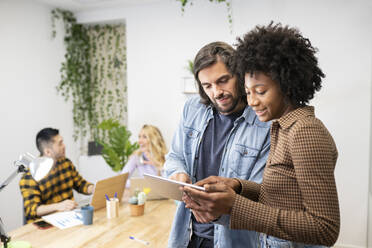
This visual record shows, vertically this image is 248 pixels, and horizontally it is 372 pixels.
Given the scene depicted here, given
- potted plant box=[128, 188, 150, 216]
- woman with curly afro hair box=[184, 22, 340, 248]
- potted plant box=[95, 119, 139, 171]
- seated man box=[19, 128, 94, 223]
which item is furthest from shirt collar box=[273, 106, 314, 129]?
potted plant box=[95, 119, 139, 171]

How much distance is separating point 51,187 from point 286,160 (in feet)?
7.19

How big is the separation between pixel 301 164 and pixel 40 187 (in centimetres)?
219

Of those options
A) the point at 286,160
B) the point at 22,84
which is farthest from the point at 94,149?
the point at 286,160

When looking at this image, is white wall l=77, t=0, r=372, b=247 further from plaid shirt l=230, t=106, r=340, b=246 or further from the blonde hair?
plaid shirt l=230, t=106, r=340, b=246

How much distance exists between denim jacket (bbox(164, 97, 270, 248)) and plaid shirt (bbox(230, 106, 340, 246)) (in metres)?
0.34

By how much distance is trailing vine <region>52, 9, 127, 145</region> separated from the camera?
427cm

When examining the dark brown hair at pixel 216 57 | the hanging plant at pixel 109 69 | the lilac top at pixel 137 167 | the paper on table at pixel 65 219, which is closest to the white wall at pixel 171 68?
the hanging plant at pixel 109 69

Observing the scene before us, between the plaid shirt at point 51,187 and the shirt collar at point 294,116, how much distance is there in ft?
6.66

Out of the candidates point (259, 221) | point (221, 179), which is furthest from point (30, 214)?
point (259, 221)

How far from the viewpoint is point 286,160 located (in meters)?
0.83

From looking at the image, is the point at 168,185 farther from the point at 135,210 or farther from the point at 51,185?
the point at 51,185

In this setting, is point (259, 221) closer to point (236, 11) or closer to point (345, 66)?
point (345, 66)

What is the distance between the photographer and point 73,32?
168 inches

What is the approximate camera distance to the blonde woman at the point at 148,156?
3.16 metres
